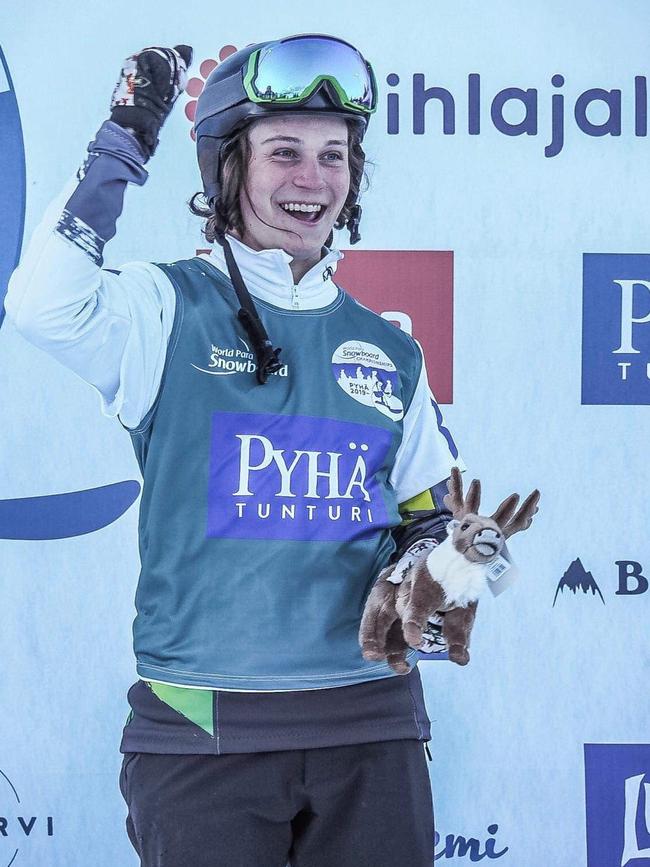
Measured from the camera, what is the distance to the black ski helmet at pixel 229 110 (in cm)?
135

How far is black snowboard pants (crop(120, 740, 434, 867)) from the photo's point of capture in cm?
123

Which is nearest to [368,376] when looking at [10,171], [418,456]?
[418,456]

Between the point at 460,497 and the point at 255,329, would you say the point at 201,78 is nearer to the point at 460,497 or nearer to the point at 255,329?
the point at 255,329

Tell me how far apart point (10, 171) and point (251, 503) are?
1.04 m

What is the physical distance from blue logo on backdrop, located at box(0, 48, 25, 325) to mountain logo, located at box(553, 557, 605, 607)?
1.21 metres

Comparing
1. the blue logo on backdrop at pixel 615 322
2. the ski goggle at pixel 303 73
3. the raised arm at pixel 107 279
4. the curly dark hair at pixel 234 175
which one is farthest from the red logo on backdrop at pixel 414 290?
the raised arm at pixel 107 279

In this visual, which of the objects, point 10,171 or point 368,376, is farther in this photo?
point 10,171

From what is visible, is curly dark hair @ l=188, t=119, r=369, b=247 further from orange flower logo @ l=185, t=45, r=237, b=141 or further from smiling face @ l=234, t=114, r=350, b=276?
orange flower logo @ l=185, t=45, r=237, b=141

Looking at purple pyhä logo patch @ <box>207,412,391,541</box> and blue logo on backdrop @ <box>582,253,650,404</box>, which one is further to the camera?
blue logo on backdrop @ <box>582,253,650,404</box>

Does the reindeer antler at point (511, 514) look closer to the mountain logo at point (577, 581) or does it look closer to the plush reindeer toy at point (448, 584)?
the plush reindeer toy at point (448, 584)

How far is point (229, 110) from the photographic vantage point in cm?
138

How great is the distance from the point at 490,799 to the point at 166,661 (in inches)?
40.9

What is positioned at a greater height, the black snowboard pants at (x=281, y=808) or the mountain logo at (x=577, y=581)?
the mountain logo at (x=577, y=581)

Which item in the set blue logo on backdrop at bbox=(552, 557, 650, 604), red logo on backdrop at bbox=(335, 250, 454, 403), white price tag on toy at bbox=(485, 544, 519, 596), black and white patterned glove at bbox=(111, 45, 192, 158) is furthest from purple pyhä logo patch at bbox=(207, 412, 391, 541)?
blue logo on backdrop at bbox=(552, 557, 650, 604)
